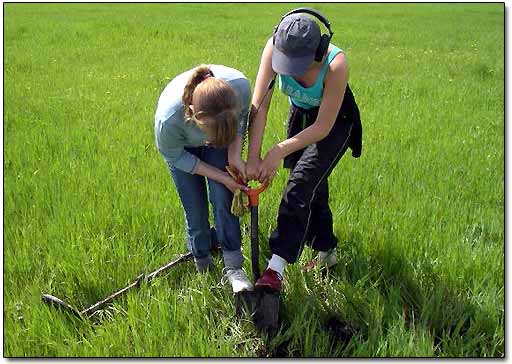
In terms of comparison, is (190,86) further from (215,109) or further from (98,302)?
(98,302)

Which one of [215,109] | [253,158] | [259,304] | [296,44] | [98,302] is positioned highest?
[296,44]

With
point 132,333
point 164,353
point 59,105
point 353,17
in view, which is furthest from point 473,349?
point 353,17

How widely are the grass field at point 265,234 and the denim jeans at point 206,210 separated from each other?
15 centimetres

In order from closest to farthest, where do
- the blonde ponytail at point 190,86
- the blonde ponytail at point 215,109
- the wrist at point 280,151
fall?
the blonde ponytail at point 215,109 < the blonde ponytail at point 190,86 < the wrist at point 280,151

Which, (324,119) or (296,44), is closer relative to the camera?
(296,44)

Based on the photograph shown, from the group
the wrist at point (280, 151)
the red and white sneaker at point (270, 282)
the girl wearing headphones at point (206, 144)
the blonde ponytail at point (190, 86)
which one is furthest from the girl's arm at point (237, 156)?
the red and white sneaker at point (270, 282)

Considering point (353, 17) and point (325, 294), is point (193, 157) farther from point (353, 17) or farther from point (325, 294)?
point (353, 17)

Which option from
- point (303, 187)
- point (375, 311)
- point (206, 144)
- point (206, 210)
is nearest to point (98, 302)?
point (206, 210)

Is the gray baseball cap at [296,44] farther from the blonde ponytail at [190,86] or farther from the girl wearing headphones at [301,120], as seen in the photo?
the blonde ponytail at [190,86]

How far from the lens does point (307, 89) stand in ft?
6.75

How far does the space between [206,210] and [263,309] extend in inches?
20.2

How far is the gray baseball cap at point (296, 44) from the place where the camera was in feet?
5.97

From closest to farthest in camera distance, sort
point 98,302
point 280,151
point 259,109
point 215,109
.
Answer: point 215,109, point 280,151, point 259,109, point 98,302

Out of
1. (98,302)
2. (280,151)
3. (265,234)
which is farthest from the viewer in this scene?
(265,234)
